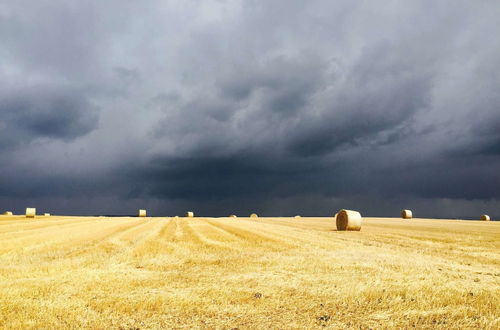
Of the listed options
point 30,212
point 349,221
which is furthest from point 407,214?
point 30,212

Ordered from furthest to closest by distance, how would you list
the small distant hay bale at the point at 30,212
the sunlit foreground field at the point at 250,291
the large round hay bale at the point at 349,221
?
1. the small distant hay bale at the point at 30,212
2. the large round hay bale at the point at 349,221
3. the sunlit foreground field at the point at 250,291

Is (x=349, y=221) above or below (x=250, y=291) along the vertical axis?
above

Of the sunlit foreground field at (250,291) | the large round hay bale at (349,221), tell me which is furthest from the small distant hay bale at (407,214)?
the sunlit foreground field at (250,291)

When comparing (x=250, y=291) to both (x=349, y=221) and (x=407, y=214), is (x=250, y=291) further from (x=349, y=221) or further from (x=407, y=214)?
(x=407, y=214)

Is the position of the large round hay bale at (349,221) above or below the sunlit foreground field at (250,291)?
above

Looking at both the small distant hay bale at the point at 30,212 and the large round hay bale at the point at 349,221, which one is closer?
the large round hay bale at the point at 349,221

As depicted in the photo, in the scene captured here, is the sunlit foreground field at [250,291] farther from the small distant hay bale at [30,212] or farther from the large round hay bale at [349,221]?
the small distant hay bale at [30,212]

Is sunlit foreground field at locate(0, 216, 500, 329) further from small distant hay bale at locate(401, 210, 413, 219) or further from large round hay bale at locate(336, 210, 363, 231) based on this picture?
small distant hay bale at locate(401, 210, 413, 219)

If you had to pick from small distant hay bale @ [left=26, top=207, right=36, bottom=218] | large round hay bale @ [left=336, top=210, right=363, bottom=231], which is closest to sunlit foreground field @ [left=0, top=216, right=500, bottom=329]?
large round hay bale @ [left=336, top=210, right=363, bottom=231]

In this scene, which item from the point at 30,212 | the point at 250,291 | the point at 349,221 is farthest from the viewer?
the point at 30,212

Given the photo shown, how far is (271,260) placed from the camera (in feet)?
41.3

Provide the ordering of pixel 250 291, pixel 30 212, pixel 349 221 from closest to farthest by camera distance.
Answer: pixel 250 291, pixel 349 221, pixel 30 212

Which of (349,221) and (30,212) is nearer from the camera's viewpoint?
→ (349,221)

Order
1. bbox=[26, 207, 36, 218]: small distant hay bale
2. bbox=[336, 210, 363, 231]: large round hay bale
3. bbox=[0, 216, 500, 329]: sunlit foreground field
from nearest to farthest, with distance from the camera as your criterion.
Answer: bbox=[0, 216, 500, 329]: sunlit foreground field < bbox=[336, 210, 363, 231]: large round hay bale < bbox=[26, 207, 36, 218]: small distant hay bale
